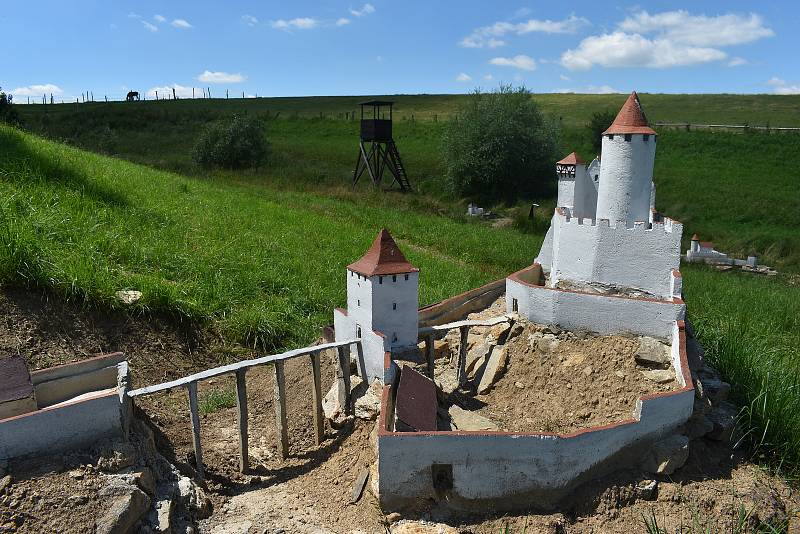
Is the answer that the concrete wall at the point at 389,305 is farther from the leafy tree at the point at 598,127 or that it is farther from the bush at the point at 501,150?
the leafy tree at the point at 598,127

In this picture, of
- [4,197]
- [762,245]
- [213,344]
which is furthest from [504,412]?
→ [762,245]

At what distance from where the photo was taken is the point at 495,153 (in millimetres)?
45125

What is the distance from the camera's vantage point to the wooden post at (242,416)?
38.1 feet

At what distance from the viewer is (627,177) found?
14938mm

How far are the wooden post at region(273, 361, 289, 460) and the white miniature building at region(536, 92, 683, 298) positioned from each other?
8.15 m

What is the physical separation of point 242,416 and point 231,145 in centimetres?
3823

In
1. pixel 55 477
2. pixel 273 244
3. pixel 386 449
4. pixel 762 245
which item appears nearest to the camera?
pixel 55 477

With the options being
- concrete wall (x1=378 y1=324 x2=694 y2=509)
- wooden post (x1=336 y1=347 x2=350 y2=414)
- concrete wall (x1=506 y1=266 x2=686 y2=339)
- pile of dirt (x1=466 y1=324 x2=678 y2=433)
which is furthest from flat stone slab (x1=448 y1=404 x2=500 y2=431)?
concrete wall (x1=506 y1=266 x2=686 y2=339)

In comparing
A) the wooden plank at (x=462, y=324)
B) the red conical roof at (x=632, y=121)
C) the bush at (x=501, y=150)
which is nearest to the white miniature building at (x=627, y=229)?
the red conical roof at (x=632, y=121)

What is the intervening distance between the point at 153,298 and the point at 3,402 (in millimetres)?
6001

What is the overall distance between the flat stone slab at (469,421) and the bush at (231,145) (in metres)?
38.3

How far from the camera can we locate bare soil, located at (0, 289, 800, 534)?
908 centimetres

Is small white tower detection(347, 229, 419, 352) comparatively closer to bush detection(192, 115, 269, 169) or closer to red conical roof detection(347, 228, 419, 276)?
red conical roof detection(347, 228, 419, 276)

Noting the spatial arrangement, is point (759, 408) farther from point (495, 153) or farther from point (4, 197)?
point (495, 153)
